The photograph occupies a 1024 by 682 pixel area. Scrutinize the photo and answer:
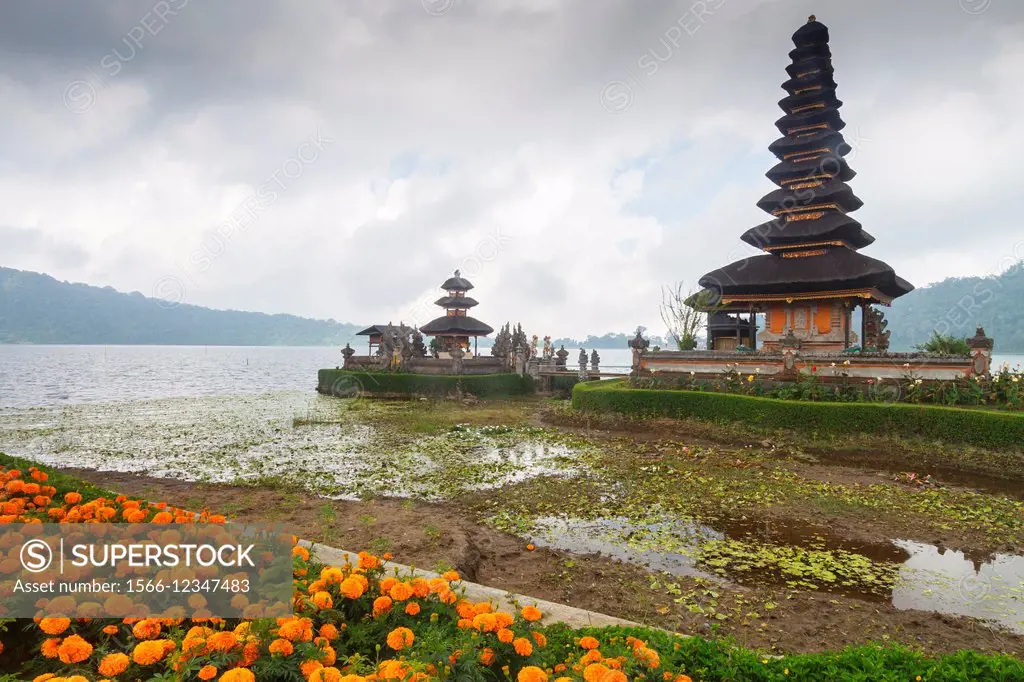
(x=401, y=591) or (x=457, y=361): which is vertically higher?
(x=457, y=361)

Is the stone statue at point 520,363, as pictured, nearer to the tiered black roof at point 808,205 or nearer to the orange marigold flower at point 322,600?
the tiered black roof at point 808,205

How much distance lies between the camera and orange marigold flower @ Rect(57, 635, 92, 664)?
2408mm

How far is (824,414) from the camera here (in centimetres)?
1596

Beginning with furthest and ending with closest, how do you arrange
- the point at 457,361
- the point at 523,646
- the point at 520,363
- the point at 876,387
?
the point at 520,363, the point at 457,361, the point at 876,387, the point at 523,646

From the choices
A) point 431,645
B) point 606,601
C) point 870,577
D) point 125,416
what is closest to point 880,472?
point 870,577

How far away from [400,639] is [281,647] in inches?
23.4

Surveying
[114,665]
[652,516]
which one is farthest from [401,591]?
[652,516]

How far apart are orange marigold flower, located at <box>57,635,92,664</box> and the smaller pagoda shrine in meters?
40.2

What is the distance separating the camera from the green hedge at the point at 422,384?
30766 millimetres

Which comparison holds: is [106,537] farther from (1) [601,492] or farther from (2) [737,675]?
(1) [601,492]

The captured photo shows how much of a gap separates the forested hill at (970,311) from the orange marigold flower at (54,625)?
381 feet

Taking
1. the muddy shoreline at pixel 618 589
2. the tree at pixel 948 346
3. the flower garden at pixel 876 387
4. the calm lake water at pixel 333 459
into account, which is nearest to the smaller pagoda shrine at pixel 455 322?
the calm lake water at pixel 333 459

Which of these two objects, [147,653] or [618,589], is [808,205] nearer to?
[618,589]

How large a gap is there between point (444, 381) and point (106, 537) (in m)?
27.0
